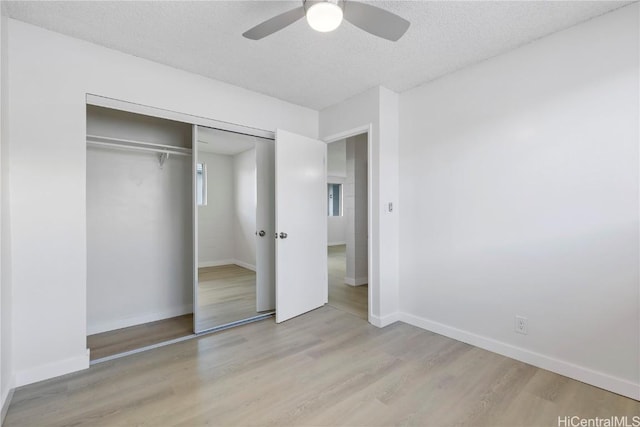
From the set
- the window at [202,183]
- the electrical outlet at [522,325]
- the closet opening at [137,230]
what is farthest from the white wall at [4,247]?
the electrical outlet at [522,325]

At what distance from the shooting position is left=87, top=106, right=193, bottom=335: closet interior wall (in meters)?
2.92

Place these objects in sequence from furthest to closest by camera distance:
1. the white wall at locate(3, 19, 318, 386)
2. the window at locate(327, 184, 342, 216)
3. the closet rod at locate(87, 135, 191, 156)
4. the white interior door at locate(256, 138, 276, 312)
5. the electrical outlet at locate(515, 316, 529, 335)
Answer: the window at locate(327, 184, 342, 216), the white interior door at locate(256, 138, 276, 312), the closet rod at locate(87, 135, 191, 156), the electrical outlet at locate(515, 316, 529, 335), the white wall at locate(3, 19, 318, 386)

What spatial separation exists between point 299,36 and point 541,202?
7.17 ft

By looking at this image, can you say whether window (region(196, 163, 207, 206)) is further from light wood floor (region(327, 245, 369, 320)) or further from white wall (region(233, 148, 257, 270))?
light wood floor (region(327, 245, 369, 320))

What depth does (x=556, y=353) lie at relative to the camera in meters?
2.18

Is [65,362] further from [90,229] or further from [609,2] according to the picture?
[609,2]

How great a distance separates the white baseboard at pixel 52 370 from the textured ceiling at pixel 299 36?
2.37 meters

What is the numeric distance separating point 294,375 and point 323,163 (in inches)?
93.6

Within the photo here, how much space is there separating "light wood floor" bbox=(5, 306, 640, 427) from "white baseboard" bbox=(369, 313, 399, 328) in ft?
1.21

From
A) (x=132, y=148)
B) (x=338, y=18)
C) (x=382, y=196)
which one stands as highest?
(x=338, y=18)

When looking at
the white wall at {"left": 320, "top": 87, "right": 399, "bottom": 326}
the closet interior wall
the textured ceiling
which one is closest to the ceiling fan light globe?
the textured ceiling

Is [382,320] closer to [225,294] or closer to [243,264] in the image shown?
[243,264]

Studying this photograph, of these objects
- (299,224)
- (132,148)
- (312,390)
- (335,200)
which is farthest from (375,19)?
(335,200)

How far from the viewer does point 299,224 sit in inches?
132
